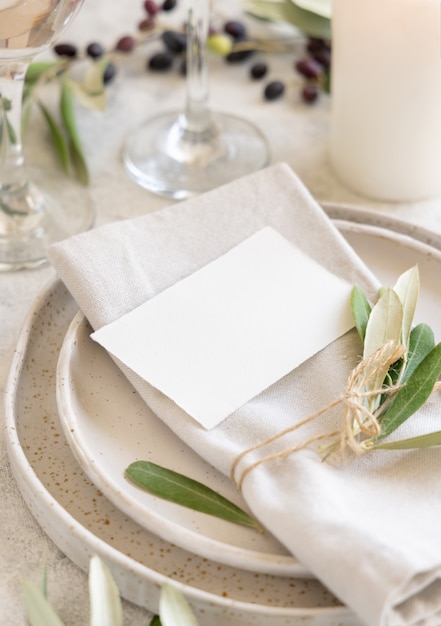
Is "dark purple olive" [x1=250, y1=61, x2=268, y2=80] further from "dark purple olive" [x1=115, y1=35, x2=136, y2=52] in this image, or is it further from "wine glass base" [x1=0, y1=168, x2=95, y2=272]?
"wine glass base" [x1=0, y1=168, x2=95, y2=272]

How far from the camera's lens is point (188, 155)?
0.79 metres

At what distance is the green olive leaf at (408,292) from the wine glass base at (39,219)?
0.28m

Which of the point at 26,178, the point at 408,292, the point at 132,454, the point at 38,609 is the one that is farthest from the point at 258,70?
the point at 38,609

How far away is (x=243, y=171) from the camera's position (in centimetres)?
78

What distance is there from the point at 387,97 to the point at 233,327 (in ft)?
0.85

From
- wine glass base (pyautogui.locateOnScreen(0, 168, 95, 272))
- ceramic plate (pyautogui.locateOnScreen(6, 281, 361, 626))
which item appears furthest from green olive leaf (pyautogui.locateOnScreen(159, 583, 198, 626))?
wine glass base (pyautogui.locateOnScreen(0, 168, 95, 272))

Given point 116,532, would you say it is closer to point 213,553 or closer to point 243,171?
point 213,553

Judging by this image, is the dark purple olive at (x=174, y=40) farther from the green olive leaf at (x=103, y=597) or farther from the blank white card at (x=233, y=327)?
the green olive leaf at (x=103, y=597)

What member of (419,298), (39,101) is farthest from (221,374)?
(39,101)

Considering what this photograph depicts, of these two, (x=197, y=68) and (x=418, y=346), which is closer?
(x=418, y=346)

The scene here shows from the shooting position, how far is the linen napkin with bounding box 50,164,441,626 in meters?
0.40

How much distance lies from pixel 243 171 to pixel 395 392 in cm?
34

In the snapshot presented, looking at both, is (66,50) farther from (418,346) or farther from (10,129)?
(418,346)

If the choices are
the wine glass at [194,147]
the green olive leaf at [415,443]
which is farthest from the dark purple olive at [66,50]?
the green olive leaf at [415,443]
